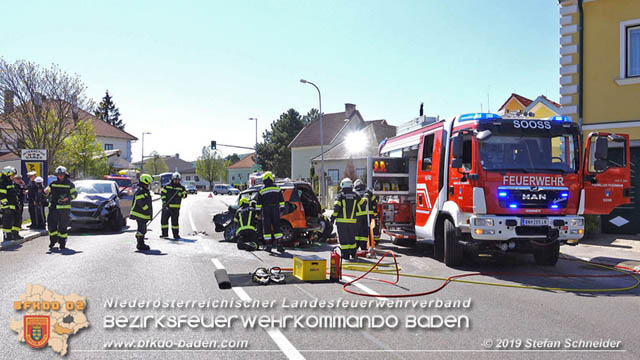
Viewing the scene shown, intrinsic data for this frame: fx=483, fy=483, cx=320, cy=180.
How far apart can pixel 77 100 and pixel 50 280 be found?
28.6 metres

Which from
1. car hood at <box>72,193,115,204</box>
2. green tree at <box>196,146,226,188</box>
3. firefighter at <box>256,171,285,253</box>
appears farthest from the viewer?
green tree at <box>196,146,226,188</box>

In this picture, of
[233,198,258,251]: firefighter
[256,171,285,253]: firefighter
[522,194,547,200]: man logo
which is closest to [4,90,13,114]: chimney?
[233,198,258,251]: firefighter

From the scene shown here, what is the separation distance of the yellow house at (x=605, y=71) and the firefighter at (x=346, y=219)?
8270mm

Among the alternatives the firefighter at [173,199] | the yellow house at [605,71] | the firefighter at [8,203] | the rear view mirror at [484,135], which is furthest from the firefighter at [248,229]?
the yellow house at [605,71]

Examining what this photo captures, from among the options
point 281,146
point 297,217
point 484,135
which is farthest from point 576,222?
point 281,146

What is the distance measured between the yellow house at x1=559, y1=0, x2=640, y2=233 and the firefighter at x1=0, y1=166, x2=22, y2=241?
1591 cm

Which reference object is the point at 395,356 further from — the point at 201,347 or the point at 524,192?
the point at 524,192

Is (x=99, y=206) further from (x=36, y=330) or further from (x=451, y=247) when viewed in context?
(x=451, y=247)

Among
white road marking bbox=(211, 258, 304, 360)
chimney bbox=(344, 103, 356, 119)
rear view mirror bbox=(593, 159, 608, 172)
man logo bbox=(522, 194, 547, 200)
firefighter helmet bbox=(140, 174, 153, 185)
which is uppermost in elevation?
chimney bbox=(344, 103, 356, 119)

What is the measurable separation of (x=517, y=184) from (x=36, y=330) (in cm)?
768

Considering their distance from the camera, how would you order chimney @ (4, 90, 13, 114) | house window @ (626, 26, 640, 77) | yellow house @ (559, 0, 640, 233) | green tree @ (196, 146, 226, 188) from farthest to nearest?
1. green tree @ (196, 146, 226, 188)
2. chimney @ (4, 90, 13, 114)
3. house window @ (626, 26, 640, 77)
4. yellow house @ (559, 0, 640, 233)

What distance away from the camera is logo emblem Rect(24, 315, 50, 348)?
4.86 meters

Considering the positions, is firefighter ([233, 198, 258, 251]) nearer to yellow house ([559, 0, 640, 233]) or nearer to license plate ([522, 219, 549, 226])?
license plate ([522, 219, 549, 226])

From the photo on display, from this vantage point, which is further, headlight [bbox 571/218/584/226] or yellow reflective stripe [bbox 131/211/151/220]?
yellow reflective stripe [bbox 131/211/151/220]
